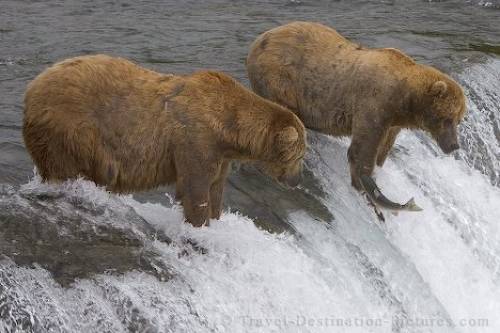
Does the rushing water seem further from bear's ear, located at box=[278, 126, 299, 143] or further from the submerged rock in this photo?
bear's ear, located at box=[278, 126, 299, 143]

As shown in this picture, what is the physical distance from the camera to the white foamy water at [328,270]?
4.49 m

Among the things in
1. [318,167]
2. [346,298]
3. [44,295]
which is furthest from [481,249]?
[44,295]

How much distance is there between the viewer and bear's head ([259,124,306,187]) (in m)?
5.19

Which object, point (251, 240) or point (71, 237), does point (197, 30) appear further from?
point (71, 237)

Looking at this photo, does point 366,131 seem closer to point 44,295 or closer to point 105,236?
point 105,236

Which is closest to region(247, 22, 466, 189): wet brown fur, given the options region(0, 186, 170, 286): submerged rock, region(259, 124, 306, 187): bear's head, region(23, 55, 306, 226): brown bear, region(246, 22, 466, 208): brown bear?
region(246, 22, 466, 208): brown bear

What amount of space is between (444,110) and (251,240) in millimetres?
1916

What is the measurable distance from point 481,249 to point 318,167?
1632mm

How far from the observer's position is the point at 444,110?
21.4ft

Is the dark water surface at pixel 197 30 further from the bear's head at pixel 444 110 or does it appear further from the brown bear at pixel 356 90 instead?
the bear's head at pixel 444 110

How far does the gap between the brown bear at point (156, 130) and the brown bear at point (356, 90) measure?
1.56 metres

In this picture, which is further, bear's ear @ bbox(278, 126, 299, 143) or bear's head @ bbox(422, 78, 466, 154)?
bear's head @ bbox(422, 78, 466, 154)

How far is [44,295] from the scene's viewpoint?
4.35m

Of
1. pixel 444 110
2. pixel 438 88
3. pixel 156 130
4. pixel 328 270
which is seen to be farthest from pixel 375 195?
pixel 156 130
